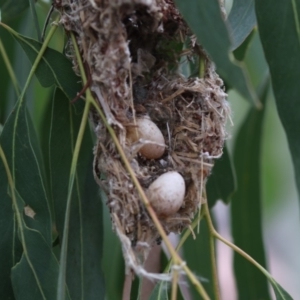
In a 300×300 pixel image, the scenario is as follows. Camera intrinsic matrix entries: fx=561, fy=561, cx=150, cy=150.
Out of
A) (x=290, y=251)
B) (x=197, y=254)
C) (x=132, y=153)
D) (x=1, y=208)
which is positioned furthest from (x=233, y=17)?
(x=290, y=251)

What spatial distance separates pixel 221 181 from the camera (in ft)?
4.14

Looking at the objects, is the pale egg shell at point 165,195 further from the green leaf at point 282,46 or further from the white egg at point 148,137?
the green leaf at point 282,46

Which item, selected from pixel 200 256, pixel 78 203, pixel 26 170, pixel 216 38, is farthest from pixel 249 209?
pixel 216 38

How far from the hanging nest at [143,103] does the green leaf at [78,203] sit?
142 mm

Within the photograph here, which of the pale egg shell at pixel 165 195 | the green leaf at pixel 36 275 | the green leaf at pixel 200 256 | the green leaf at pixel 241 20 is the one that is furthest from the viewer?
the green leaf at pixel 200 256

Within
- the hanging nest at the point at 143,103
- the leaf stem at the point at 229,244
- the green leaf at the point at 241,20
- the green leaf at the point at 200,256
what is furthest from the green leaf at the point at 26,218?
the green leaf at the point at 200,256

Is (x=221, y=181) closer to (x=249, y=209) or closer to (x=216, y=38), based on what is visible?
(x=249, y=209)

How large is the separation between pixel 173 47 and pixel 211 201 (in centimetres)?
47

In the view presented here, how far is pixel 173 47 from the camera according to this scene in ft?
3.07

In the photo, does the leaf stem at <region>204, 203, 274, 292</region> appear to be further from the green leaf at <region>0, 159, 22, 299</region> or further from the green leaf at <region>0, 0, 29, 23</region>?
the green leaf at <region>0, 0, 29, 23</region>

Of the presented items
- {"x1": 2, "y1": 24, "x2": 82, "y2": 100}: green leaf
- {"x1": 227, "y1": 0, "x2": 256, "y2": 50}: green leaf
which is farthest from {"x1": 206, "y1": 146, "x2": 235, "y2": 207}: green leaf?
{"x1": 2, "y1": 24, "x2": 82, "y2": 100}: green leaf

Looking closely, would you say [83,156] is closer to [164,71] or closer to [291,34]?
[164,71]

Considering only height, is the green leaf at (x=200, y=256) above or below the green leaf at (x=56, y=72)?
below

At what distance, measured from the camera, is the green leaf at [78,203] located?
993 millimetres
